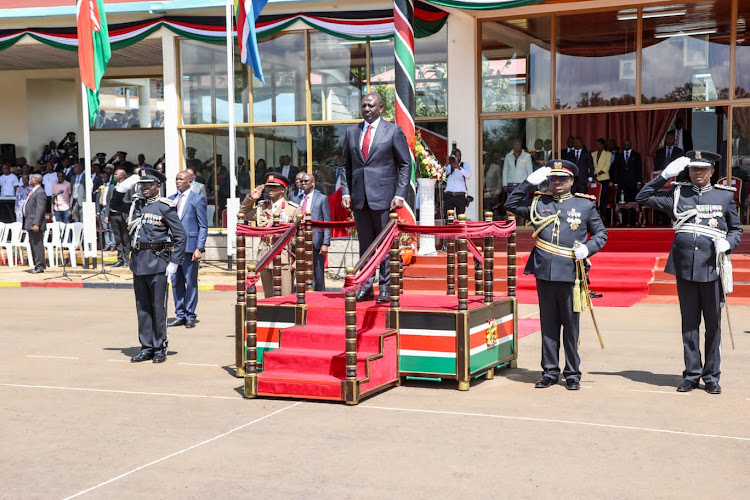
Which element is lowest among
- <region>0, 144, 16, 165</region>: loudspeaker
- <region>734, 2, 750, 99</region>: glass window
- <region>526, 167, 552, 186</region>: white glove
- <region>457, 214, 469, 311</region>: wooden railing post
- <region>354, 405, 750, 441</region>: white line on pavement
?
<region>354, 405, 750, 441</region>: white line on pavement

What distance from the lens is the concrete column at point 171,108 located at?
67.8 feet

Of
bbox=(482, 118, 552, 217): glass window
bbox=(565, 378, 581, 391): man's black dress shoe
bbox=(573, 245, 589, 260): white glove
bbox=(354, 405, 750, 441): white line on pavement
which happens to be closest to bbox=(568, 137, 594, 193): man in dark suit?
bbox=(482, 118, 552, 217): glass window

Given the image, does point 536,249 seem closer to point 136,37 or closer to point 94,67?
point 94,67

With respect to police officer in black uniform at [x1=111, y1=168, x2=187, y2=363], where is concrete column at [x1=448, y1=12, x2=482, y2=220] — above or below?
above

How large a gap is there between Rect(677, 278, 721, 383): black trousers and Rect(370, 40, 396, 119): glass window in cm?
1237

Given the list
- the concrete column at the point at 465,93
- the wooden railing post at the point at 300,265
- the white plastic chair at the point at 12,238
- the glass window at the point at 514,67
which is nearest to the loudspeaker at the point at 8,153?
the white plastic chair at the point at 12,238

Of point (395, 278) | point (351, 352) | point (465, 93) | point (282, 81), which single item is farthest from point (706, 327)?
point (282, 81)

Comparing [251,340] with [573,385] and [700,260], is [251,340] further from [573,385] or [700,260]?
[700,260]

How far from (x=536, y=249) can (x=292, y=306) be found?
222cm

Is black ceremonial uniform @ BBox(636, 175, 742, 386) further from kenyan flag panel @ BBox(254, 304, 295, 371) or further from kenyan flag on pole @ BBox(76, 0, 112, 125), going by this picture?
kenyan flag on pole @ BBox(76, 0, 112, 125)

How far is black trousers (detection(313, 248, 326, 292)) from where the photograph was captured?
438 inches

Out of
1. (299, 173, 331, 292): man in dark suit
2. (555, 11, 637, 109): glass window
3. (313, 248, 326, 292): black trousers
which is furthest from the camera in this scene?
(555, 11, 637, 109): glass window

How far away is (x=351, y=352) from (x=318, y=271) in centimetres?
442

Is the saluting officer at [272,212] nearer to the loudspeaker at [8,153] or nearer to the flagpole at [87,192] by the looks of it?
the flagpole at [87,192]
